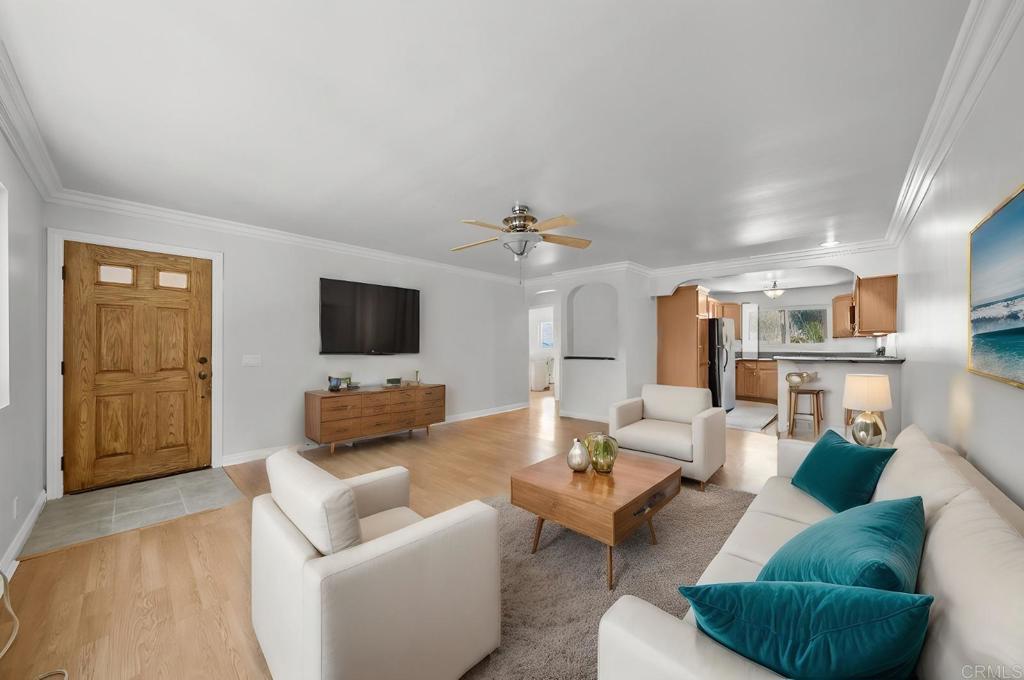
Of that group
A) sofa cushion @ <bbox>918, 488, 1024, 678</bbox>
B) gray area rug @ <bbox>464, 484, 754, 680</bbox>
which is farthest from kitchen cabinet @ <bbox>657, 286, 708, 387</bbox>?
sofa cushion @ <bbox>918, 488, 1024, 678</bbox>

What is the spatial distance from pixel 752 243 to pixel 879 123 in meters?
2.69

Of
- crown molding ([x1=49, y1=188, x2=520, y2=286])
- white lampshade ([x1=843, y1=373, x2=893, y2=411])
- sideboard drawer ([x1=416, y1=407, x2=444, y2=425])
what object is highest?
crown molding ([x1=49, y1=188, x2=520, y2=286])

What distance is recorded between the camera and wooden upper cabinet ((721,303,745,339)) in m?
8.48

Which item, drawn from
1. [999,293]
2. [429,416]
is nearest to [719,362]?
[429,416]

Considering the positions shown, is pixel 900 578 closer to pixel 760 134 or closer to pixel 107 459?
pixel 760 134

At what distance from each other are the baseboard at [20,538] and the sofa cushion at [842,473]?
4234 millimetres

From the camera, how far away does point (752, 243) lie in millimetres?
4844

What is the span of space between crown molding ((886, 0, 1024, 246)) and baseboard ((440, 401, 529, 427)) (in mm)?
5509

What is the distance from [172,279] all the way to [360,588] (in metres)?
4.01

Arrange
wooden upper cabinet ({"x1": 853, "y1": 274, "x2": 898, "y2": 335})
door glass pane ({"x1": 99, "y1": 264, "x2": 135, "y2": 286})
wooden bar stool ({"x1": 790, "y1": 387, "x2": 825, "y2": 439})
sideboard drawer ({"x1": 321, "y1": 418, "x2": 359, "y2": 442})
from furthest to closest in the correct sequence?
wooden bar stool ({"x1": 790, "y1": 387, "x2": 825, "y2": 439}), wooden upper cabinet ({"x1": 853, "y1": 274, "x2": 898, "y2": 335}), sideboard drawer ({"x1": 321, "y1": 418, "x2": 359, "y2": 442}), door glass pane ({"x1": 99, "y1": 264, "x2": 135, "y2": 286})

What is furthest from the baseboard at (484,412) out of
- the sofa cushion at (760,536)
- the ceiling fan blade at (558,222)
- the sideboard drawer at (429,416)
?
the sofa cushion at (760,536)

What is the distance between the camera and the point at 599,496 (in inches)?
85.8

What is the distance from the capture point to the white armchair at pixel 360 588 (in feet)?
3.77

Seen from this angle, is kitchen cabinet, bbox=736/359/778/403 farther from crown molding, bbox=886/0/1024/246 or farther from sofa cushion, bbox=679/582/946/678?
sofa cushion, bbox=679/582/946/678
